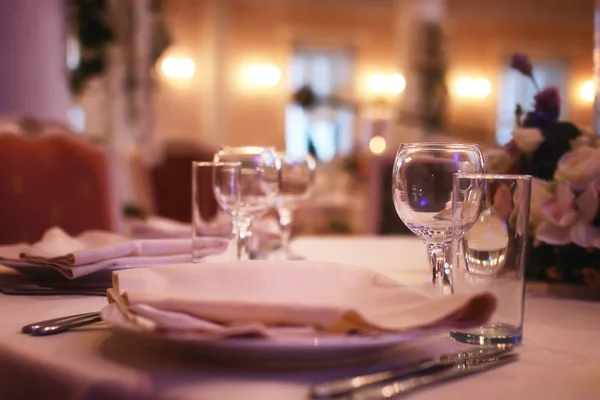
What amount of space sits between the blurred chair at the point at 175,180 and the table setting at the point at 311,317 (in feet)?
11.8

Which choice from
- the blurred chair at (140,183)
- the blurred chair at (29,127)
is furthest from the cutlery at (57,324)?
the blurred chair at (140,183)

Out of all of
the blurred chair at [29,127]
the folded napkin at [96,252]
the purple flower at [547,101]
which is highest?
the purple flower at [547,101]

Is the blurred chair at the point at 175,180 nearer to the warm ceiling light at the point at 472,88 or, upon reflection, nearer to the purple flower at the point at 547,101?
the purple flower at the point at 547,101

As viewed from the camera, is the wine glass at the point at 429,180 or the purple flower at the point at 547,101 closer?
the wine glass at the point at 429,180

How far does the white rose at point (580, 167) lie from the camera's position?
986mm

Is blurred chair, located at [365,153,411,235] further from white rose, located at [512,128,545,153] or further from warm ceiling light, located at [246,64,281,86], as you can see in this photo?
warm ceiling light, located at [246,64,281,86]

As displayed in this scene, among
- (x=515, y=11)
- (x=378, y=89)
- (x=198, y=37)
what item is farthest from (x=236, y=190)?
(x=515, y=11)

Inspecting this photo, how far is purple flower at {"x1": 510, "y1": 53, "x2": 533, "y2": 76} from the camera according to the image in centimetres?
109

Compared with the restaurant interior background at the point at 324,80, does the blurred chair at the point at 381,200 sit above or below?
below

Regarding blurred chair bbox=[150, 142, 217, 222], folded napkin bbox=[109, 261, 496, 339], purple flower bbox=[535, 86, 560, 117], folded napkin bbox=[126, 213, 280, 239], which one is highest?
purple flower bbox=[535, 86, 560, 117]

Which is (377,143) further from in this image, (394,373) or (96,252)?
(394,373)

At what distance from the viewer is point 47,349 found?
0.64 metres

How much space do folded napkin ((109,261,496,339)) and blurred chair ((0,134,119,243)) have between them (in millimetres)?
1329

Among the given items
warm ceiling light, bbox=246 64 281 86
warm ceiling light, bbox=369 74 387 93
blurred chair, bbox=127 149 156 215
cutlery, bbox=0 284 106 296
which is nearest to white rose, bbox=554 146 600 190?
cutlery, bbox=0 284 106 296
